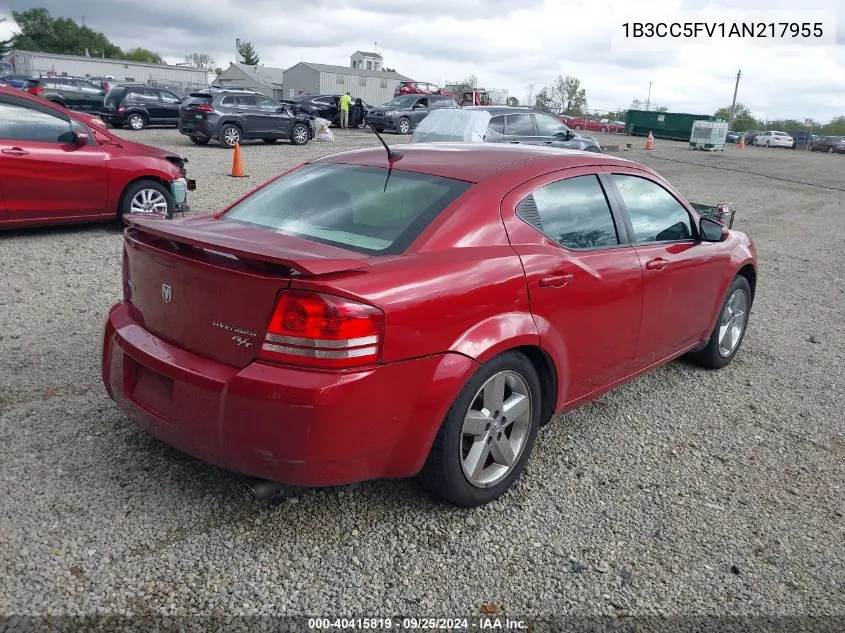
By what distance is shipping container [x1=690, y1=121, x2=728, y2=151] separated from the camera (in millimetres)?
33750

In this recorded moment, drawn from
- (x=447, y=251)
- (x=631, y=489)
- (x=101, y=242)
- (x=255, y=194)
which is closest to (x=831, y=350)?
(x=631, y=489)

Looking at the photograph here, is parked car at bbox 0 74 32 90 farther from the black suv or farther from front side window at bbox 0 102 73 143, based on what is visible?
front side window at bbox 0 102 73 143

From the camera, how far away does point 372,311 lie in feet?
8.34

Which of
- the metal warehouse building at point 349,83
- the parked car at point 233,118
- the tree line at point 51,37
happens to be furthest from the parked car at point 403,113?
the tree line at point 51,37

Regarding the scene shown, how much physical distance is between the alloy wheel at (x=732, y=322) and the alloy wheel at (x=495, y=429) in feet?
7.71

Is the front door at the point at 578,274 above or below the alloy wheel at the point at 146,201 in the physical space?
above

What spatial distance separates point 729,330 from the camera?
16.7ft

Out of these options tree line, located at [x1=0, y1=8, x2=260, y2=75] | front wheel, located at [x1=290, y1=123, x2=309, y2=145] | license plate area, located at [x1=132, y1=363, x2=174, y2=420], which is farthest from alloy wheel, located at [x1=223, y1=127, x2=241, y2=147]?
→ tree line, located at [x1=0, y1=8, x2=260, y2=75]

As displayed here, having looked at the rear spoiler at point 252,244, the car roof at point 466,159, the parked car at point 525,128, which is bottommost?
the rear spoiler at point 252,244

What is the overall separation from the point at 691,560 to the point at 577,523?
484 mm

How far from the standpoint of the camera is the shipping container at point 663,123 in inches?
1724

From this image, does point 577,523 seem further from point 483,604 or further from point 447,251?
point 447,251

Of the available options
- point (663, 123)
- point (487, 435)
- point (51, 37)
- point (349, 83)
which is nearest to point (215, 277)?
point (487, 435)

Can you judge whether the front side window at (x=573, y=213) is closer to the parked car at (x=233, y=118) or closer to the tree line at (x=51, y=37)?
the parked car at (x=233, y=118)
